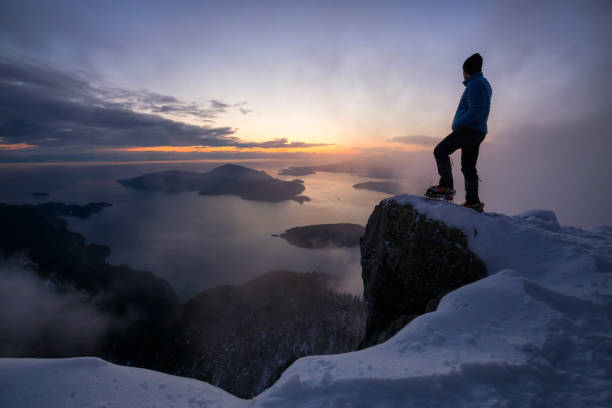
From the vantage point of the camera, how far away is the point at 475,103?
5.72 metres

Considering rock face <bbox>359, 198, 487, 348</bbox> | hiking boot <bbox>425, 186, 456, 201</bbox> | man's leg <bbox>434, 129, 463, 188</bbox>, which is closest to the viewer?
rock face <bbox>359, 198, 487, 348</bbox>

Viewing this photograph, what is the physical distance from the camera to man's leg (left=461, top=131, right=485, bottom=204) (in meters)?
6.01

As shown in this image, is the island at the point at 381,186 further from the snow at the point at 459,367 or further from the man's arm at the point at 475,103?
the snow at the point at 459,367

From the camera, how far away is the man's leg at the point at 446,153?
6186 mm

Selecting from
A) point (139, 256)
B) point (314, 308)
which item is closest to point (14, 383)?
point (314, 308)

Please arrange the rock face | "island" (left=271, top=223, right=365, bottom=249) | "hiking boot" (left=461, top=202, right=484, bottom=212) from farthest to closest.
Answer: "island" (left=271, top=223, right=365, bottom=249)
"hiking boot" (left=461, top=202, right=484, bottom=212)
the rock face

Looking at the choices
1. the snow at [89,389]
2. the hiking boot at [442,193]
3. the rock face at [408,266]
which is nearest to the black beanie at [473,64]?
the hiking boot at [442,193]

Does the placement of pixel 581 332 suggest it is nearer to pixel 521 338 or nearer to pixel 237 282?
pixel 521 338

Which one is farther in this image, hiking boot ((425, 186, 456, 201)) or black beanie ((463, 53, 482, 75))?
hiking boot ((425, 186, 456, 201))

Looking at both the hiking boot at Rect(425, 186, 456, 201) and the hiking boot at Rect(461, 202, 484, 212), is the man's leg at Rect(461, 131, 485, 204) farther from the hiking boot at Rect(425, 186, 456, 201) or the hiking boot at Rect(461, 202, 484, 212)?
the hiking boot at Rect(425, 186, 456, 201)

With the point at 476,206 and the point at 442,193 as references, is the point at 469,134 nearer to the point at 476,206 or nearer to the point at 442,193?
the point at 442,193

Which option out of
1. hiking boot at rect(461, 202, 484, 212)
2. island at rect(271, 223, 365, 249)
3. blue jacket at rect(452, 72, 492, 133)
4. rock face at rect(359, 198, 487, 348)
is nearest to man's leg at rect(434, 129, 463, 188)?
blue jacket at rect(452, 72, 492, 133)

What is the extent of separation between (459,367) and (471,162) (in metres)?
5.73

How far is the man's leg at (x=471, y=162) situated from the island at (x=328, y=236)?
5338 inches
